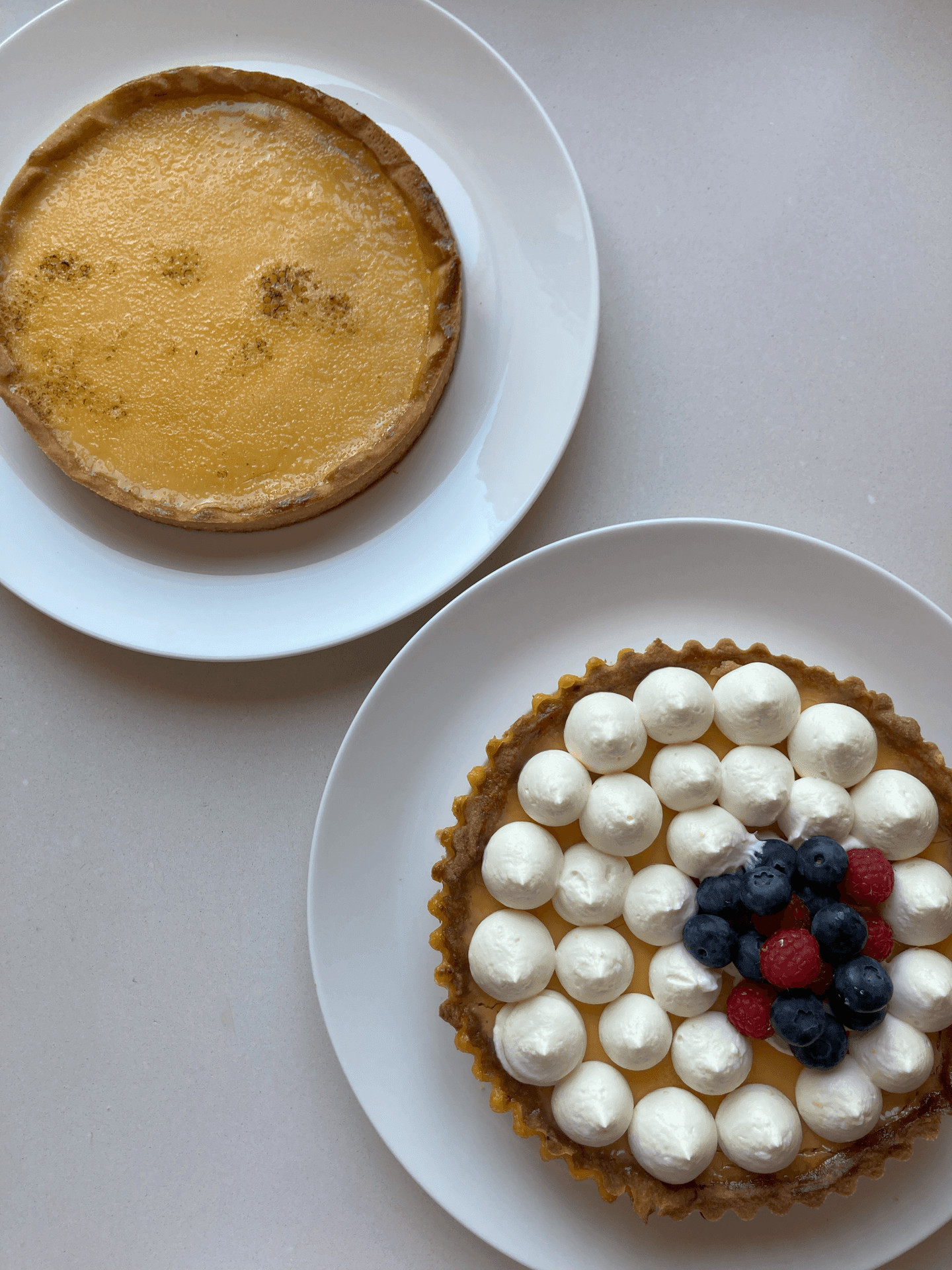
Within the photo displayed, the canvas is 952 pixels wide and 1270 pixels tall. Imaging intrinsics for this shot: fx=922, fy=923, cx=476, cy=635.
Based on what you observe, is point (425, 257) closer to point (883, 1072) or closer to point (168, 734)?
point (168, 734)

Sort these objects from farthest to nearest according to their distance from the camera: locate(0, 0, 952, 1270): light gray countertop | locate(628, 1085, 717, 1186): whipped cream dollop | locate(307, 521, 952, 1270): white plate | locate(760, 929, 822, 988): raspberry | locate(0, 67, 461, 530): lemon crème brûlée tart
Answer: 1. locate(0, 0, 952, 1270): light gray countertop
2. locate(0, 67, 461, 530): lemon crème brûlée tart
3. locate(307, 521, 952, 1270): white plate
4. locate(628, 1085, 717, 1186): whipped cream dollop
5. locate(760, 929, 822, 988): raspberry

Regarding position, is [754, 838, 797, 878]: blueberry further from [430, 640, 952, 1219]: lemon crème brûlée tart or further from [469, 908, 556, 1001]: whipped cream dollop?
[469, 908, 556, 1001]: whipped cream dollop

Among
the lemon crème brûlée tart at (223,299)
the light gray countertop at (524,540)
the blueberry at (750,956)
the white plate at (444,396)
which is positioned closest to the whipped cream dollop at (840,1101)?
the blueberry at (750,956)

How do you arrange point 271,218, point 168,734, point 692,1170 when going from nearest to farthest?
1. point 692,1170
2. point 271,218
3. point 168,734

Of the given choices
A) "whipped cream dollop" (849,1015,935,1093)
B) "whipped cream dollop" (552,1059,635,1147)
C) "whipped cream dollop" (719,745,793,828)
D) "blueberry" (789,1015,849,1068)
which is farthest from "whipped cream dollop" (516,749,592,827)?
"whipped cream dollop" (849,1015,935,1093)

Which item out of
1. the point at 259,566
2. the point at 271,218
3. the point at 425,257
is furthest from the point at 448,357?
the point at 259,566
